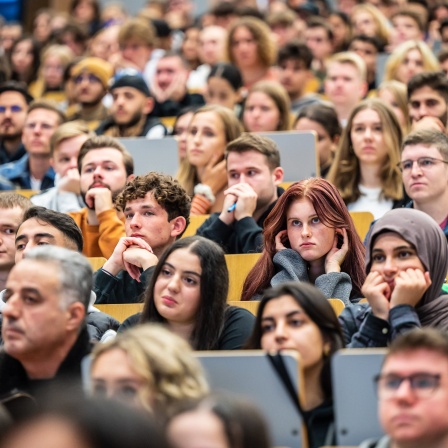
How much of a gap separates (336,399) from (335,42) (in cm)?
692

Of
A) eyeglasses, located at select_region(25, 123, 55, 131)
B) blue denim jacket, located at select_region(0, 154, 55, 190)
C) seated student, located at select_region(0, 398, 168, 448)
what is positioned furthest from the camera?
eyeglasses, located at select_region(25, 123, 55, 131)

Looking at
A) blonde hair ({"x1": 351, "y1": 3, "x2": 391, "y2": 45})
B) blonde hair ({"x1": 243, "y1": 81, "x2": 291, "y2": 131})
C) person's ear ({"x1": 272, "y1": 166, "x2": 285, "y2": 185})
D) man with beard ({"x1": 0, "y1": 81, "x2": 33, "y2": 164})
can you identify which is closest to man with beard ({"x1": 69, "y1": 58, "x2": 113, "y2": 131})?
man with beard ({"x1": 0, "y1": 81, "x2": 33, "y2": 164})

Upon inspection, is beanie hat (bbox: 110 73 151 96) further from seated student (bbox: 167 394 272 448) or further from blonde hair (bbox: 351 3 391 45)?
seated student (bbox: 167 394 272 448)

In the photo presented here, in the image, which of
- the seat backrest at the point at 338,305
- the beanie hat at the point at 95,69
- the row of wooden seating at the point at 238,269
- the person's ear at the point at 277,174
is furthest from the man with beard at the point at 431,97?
the beanie hat at the point at 95,69

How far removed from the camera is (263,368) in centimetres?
323

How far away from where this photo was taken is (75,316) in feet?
11.9

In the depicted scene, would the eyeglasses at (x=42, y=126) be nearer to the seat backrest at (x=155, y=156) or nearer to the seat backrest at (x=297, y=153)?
the seat backrest at (x=155, y=156)

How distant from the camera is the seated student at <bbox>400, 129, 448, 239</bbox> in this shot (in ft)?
16.3

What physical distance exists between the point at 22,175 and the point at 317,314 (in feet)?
12.8

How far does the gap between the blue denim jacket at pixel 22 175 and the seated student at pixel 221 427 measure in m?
4.50

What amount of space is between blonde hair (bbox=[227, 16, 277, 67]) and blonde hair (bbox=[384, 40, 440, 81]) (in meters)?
0.96

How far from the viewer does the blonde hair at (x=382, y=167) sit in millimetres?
5926

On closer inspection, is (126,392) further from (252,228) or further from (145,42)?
(145,42)

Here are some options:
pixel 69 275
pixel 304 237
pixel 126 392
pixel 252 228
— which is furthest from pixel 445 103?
pixel 126 392
